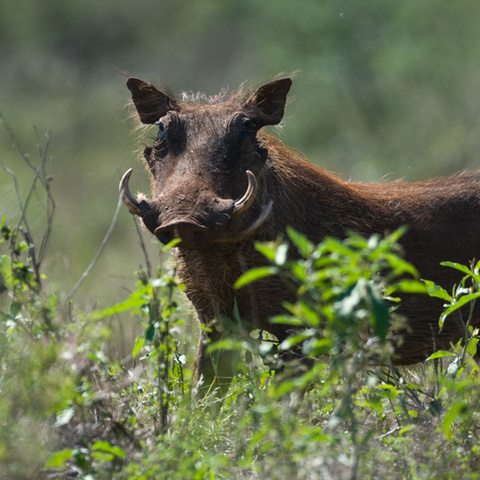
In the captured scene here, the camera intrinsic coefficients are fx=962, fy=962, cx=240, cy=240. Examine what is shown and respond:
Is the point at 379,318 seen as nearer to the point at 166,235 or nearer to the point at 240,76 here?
the point at 166,235

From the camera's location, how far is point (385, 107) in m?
15.5

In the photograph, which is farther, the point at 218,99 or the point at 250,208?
the point at 218,99

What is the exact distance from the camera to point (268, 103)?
475 cm

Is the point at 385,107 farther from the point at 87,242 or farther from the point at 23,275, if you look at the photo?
the point at 23,275

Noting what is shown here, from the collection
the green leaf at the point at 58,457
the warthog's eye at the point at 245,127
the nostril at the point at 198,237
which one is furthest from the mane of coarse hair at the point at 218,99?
the green leaf at the point at 58,457

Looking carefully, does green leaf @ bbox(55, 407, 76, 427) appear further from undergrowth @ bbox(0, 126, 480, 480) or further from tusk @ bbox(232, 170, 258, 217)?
tusk @ bbox(232, 170, 258, 217)

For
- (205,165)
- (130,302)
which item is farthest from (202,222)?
(130,302)

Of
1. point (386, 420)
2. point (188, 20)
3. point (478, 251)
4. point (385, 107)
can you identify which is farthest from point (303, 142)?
point (386, 420)

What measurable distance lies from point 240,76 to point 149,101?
12.0 meters

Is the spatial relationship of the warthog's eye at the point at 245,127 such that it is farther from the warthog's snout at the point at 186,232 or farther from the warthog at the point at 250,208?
the warthog's snout at the point at 186,232

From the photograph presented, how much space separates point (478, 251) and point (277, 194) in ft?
3.86

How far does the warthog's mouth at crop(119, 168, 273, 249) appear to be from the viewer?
12.4 feet

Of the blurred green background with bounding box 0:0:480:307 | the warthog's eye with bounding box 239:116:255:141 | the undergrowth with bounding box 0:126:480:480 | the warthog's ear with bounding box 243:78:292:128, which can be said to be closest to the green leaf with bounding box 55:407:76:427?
the undergrowth with bounding box 0:126:480:480

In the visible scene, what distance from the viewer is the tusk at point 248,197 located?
4070 mm
